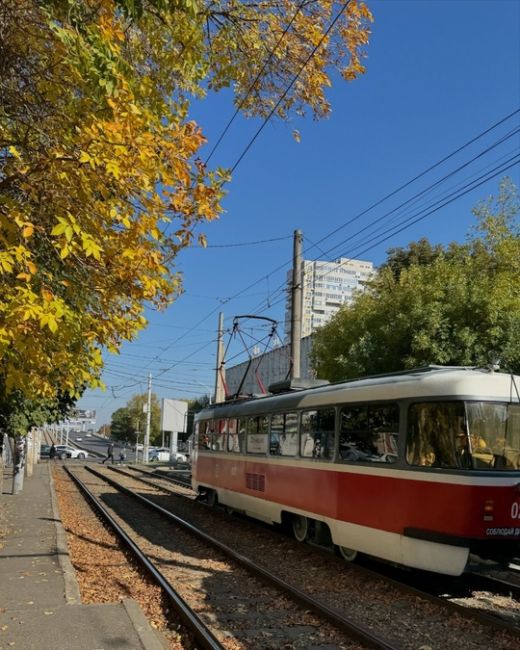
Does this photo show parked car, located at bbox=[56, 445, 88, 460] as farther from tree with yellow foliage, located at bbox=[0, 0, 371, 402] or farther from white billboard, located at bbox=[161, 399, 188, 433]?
tree with yellow foliage, located at bbox=[0, 0, 371, 402]

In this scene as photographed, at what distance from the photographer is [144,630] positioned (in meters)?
5.82

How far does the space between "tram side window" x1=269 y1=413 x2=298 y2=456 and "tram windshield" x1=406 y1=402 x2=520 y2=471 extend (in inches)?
151

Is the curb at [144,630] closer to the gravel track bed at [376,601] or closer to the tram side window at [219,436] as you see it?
the gravel track bed at [376,601]

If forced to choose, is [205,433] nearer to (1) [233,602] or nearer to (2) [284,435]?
(2) [284,435]

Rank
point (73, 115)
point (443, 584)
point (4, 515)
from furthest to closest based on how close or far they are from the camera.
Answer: point (4, 515) < point (443, 584) < point (73, 115)

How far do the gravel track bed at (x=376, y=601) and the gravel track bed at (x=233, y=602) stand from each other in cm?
49

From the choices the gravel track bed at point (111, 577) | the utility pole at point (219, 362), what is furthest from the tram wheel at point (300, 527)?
the utility pole at point (219, 362)

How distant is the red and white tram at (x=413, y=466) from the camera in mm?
7379

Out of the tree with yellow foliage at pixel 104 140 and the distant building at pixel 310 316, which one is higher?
the distant building at pixel 310 316

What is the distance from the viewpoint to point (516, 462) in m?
7.68

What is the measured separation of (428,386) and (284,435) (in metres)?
4.55

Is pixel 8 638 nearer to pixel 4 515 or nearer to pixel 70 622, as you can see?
pixel 70 622

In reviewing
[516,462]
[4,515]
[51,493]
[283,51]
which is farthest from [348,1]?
[51,493]

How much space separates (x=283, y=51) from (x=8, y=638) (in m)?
6.54
